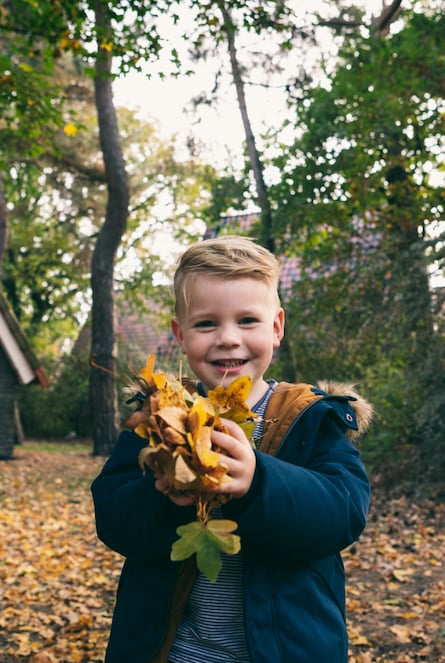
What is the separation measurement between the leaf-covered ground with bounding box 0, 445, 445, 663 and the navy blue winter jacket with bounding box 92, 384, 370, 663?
3041 millimetres

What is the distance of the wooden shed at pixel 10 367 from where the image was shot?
16859mm

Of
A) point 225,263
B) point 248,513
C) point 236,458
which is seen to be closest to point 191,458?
point 236,458

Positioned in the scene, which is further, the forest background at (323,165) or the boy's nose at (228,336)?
the forest background at (323,165)

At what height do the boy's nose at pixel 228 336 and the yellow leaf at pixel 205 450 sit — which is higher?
the boy's nose at pixel 228 336

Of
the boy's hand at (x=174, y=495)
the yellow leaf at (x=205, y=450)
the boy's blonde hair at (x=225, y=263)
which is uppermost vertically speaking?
the boy's blonde hair at (x=225, y=263)

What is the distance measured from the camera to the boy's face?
196 cm

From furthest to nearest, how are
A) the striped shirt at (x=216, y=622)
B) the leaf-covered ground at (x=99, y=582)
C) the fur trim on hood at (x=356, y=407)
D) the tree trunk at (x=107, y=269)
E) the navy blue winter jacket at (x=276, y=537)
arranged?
the tree trunk at (x=107, y=269) < the leaf-covered ground at (x=99, y=582) < the fur trim on hood at (x=356, y=407) < the striped shirt at (x=216, y=622) < the navy blue winter jacket at (x=276, y=537)

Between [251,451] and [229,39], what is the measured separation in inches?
527

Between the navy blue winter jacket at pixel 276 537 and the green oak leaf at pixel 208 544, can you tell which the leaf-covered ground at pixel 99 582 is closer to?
the navy blue winter jacket at pixel 276 537

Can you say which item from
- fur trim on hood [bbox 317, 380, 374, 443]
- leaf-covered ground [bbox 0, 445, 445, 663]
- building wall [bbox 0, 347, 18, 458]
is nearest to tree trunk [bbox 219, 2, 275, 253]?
leaf-covered ground [bbox 0, 445, 445, 663]

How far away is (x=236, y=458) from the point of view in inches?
60.8

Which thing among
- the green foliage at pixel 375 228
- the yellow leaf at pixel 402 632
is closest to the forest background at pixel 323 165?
the green foliage at pixel 375 228

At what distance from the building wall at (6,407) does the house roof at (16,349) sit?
0.27 m

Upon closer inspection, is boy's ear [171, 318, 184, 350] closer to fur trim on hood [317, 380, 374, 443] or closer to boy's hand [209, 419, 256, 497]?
fur trim on hood [317, 380, 374, 443]
